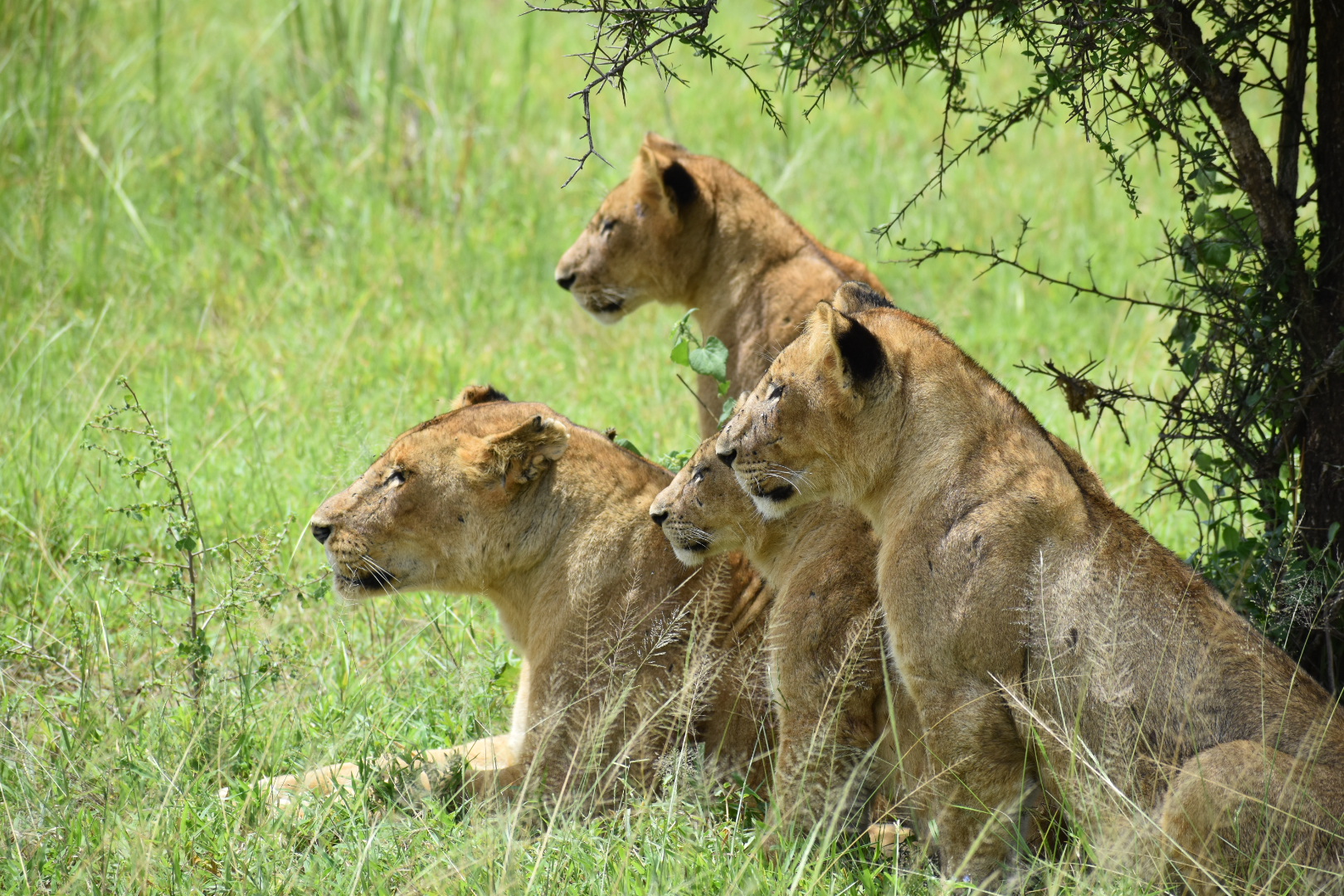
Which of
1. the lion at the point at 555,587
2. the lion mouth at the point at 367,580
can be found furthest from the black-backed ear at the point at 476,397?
the lion mouth at the point at 367,580

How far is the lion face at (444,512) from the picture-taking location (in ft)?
17.4

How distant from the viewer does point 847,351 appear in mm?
4473

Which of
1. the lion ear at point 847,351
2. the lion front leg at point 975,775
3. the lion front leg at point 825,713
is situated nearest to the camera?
the lion front leg at point 975,775

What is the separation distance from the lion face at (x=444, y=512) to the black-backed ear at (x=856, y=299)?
1145mm

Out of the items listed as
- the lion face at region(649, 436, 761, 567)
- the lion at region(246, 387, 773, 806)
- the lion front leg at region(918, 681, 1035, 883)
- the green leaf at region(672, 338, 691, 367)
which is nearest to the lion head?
the lion face at region(649, 436, 761, 567)

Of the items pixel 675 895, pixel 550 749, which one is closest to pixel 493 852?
pixel 675 895

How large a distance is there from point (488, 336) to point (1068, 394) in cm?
555

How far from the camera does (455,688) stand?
19.8ft

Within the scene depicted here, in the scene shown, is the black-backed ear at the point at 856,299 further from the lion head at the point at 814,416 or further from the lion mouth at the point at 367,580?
the lion mouth at the point at 367,580

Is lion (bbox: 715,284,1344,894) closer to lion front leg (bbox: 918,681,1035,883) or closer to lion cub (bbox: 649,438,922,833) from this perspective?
lion front leg (bbox: 918,681,1035,883)

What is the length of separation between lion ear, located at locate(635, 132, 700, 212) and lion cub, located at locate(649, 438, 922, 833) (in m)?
3.03

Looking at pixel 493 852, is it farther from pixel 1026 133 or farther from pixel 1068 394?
pixel 1026 133

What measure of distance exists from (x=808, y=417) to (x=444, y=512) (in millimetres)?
1496

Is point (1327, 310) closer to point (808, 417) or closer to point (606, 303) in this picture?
point (808, 417)
